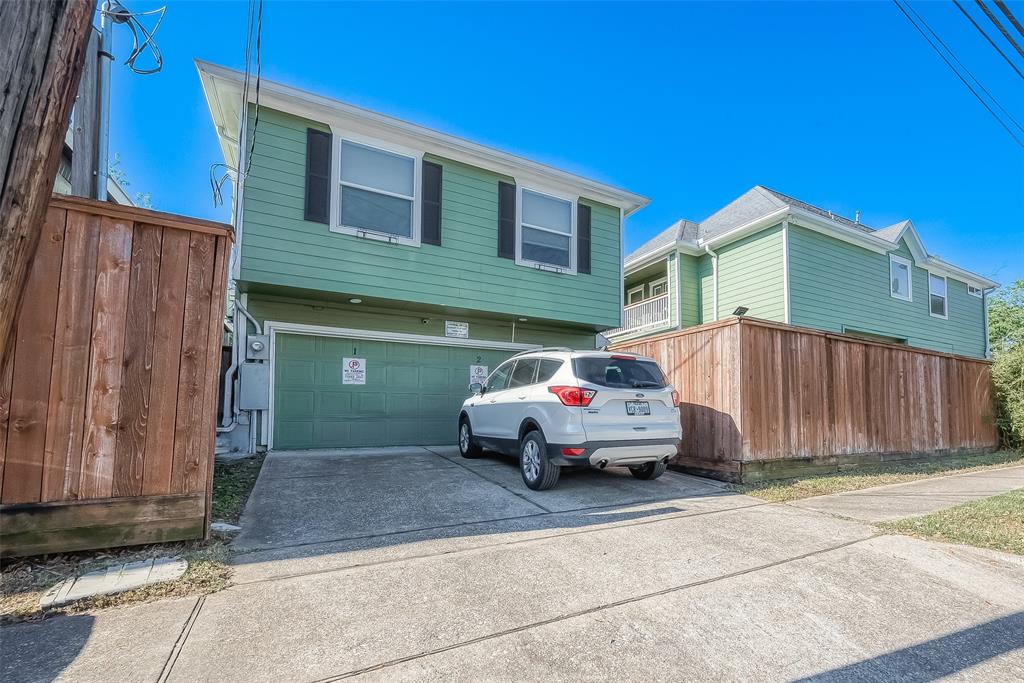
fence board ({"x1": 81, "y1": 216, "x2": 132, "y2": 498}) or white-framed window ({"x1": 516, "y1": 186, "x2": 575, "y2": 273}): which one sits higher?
white-framed window ({"x1": 516, "y1": 186, "x2": 575, "y2": 273})

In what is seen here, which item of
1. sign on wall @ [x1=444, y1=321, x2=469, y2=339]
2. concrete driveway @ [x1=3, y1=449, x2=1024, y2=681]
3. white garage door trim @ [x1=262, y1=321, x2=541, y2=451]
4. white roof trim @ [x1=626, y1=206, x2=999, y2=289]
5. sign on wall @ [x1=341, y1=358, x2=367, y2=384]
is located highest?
white roof trim @ [x1=626, y1=206, x2=999, y2=289]

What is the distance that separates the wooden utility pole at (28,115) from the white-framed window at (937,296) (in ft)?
69.3

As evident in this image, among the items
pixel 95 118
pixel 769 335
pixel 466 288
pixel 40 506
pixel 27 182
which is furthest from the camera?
pixel 466 288

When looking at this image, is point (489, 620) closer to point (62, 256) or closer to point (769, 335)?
point (62, 256)

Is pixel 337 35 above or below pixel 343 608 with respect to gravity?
above

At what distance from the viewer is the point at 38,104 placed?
1.35 m

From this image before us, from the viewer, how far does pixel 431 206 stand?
8547 mm

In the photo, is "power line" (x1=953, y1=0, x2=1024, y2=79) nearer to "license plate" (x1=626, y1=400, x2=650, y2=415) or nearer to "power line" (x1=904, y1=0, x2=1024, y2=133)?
"power line" (x1=904, y1=0, x2=1024, y2=133)

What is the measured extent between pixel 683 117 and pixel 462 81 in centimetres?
656

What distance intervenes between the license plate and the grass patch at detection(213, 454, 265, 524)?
409 centimetres

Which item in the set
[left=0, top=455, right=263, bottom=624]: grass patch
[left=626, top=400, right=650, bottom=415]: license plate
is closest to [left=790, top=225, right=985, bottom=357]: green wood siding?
[left=626, top=400, right=650, bottom=415]: license plate

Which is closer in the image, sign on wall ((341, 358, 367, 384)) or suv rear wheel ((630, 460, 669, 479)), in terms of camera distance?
suv rear wheel ((630, 460, 669, 479))

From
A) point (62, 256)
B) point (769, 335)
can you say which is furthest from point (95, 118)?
point (769, 335)

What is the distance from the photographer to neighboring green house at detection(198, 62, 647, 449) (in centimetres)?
746
